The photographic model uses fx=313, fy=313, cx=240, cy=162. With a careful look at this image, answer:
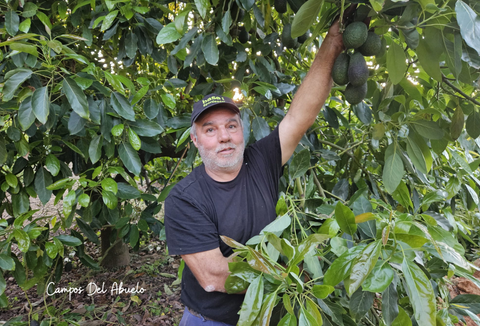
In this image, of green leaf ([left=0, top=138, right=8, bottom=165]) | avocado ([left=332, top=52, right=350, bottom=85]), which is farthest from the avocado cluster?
green leaf ([left=0, top=138, right=8, bottom=165])

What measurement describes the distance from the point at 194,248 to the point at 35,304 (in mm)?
2503

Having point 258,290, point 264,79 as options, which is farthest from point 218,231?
point 264,79

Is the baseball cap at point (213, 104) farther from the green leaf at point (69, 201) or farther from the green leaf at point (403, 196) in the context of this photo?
the green leaf at point (403, 196)

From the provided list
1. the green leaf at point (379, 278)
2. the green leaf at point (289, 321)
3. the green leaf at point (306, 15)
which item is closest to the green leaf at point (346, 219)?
the green leaf at point (379, 278)

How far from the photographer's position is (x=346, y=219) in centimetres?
81

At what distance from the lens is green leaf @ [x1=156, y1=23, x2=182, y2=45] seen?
1.30 m

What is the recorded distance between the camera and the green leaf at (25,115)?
1.36 metres

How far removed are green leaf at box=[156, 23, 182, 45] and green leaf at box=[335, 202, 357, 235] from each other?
0.96m

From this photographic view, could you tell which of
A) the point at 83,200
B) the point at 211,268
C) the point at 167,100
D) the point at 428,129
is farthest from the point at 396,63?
the point at 83,200

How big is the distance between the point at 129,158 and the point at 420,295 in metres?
1.41

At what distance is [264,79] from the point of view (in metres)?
1.75

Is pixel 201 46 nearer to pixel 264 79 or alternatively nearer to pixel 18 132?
pixel 264 79

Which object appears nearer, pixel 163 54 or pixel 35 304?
pixel 163 54

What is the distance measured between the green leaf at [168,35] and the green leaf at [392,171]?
955 millimetres
